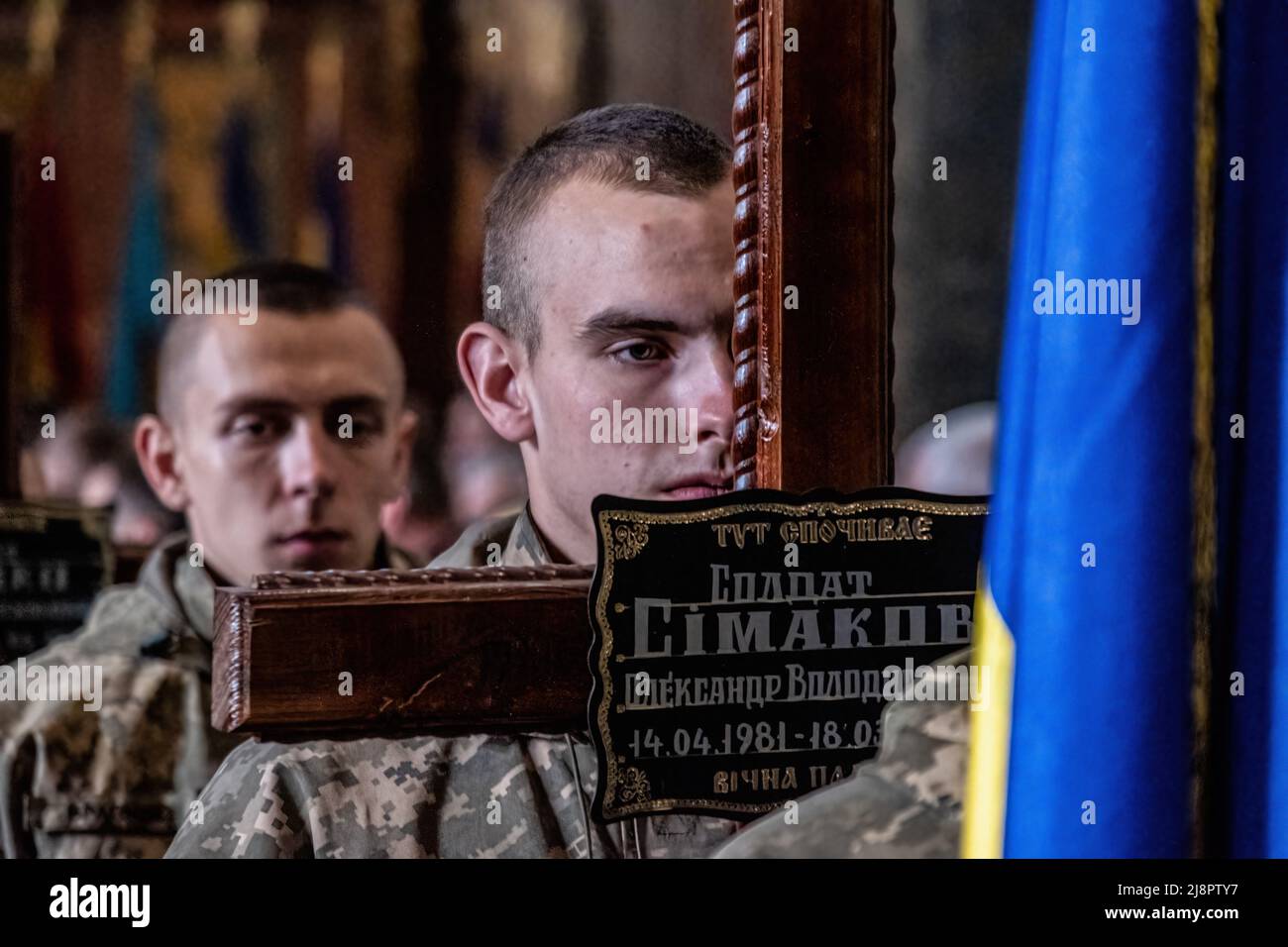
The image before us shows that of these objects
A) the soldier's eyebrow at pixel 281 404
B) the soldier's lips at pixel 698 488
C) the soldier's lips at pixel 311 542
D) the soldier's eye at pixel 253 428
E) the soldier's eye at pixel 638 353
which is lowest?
the soldier's lips at pixel 311 542

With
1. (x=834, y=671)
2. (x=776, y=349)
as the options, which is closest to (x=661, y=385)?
(x=776, y=349)

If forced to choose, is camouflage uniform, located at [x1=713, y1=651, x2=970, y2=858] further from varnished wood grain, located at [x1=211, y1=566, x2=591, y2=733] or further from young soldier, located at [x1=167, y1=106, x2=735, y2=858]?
varnished wood grain, located at [x1=211, y1=566, x2=591, y2=733]

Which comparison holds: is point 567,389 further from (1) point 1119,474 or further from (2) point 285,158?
(1) point 1119,474

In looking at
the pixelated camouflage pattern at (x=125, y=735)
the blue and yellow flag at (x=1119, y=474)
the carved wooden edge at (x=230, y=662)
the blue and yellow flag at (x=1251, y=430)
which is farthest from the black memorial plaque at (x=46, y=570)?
the blue and yellow flag at (x=1251, y=430)

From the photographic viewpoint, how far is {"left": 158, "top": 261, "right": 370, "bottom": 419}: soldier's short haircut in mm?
1603

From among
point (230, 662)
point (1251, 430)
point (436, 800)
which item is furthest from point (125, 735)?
point (1251, 430)

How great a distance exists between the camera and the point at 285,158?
5.28ft

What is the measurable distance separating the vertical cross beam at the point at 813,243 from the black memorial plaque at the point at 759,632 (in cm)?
7

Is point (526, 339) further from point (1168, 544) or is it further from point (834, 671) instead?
point (1168, 544)

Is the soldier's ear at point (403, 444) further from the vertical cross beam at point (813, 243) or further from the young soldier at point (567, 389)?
the vertical cross beam at point (813, 243)

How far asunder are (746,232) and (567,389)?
0.94 ft

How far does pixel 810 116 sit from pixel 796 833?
85 centimetres

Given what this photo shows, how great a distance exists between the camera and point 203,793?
1.62 meters

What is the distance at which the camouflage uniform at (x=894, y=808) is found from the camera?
165 centimetres
